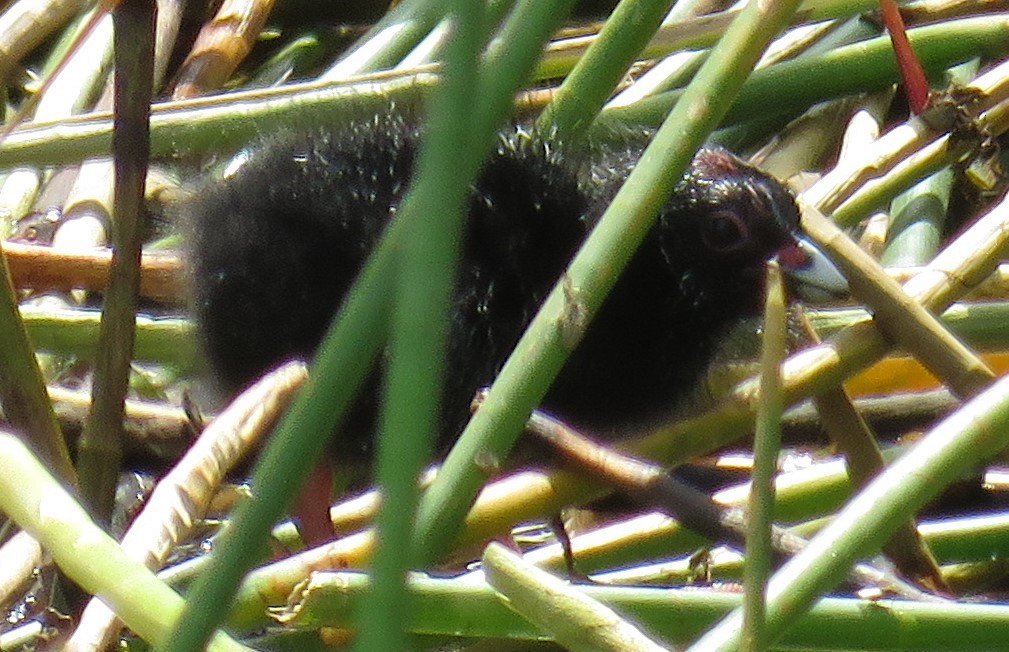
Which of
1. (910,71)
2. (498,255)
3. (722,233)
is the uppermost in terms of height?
(910,71)

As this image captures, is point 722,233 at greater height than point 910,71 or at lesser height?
lesser

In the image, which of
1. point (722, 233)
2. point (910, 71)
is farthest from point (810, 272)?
point (910, 71)

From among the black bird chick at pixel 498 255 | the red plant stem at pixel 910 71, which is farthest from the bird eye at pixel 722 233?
the red plant stem at pixel 910 71

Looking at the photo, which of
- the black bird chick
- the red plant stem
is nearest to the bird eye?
the black bird chick

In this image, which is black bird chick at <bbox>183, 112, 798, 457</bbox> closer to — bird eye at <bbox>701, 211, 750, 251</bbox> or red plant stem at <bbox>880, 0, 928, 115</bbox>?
bird eye at <bbox>701, 211, 750, 251</bbox>

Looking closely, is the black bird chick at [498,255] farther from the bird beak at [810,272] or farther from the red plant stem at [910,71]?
the red plant stem at [910,71]

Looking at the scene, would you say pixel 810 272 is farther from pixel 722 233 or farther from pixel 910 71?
pixel 910 71

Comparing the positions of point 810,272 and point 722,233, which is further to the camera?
point 722,233
